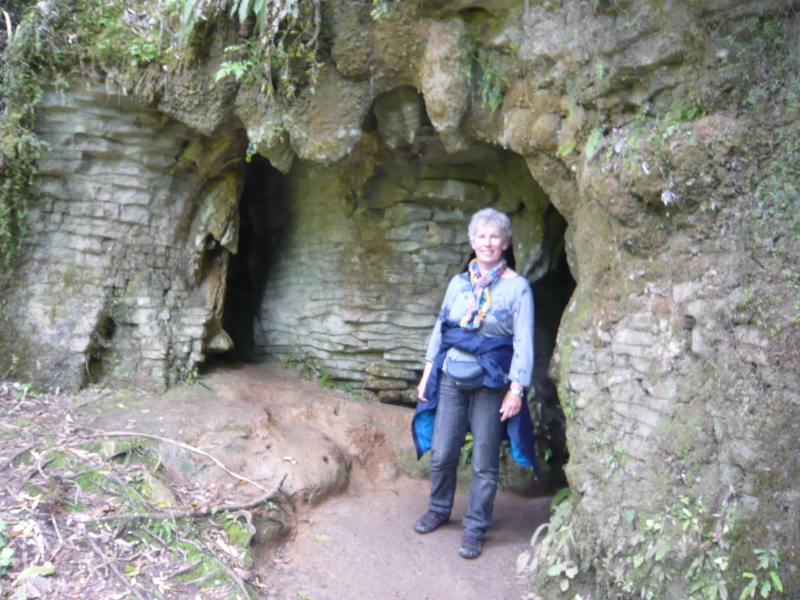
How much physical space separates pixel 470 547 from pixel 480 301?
1.65 meters

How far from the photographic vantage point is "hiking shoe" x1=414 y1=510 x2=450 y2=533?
4297mm

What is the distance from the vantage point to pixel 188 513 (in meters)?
3.82

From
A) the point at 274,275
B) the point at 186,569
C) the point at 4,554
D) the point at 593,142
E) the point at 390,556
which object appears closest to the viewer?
the point at 4,554

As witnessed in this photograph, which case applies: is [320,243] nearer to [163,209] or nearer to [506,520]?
[163,209]

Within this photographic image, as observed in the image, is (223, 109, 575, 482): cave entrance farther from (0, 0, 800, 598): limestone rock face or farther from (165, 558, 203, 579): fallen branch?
(165, 558, 203, 579): fallen branch

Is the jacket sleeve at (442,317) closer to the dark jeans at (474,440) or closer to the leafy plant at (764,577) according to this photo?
the dark jeans at (474,440)

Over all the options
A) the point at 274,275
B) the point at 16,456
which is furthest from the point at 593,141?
the point at 274,275

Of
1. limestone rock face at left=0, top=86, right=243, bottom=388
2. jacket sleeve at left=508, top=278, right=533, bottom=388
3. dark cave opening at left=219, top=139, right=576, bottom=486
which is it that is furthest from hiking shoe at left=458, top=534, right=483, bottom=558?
limestone rock face at left=0, top=86, right=243, bottom=388

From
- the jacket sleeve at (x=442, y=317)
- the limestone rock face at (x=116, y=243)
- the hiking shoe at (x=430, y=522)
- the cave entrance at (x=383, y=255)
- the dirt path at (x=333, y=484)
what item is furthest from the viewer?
the cave entrance at (x=383, y=255)

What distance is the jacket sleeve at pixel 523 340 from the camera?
3805 mm

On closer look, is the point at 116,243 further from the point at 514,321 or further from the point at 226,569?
the point at 514,321

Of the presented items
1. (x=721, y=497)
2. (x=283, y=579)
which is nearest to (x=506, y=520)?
(x=283, y=579)

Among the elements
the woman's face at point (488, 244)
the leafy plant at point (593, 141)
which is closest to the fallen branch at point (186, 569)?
the woman's face at point (488, 244)

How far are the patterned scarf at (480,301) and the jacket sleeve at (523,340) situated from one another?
187 millimetres
